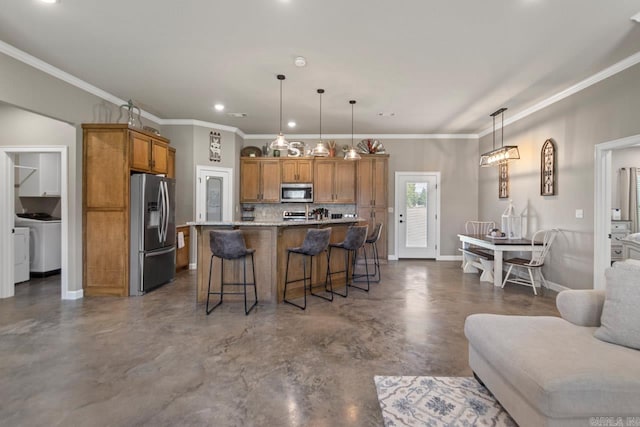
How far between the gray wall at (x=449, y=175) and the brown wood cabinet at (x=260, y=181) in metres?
2.62

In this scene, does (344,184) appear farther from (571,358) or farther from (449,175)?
(571,358)

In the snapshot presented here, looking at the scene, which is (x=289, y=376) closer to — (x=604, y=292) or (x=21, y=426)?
(x=21, y=426)

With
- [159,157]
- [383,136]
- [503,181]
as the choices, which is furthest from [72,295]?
[503,181]

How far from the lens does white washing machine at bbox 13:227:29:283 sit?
15.3ft

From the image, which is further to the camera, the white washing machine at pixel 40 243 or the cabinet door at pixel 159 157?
the white washing machine at pixel 40 243

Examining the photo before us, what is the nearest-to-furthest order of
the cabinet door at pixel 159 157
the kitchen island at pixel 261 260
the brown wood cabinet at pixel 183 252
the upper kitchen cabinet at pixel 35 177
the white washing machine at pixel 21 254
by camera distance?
the kitchen island at pixel 261 260, the white washing machine at pixel 21 254, the cabinet door at pixel 159 157, the upper kitchen cabinet at pixel 35 177, the brown wood cabinet at pixel 183 252

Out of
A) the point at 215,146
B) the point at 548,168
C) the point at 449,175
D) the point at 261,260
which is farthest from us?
the point at 449,175

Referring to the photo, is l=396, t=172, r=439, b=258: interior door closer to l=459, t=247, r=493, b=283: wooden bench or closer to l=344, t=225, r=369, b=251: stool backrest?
l=459, t=247, r=493, b=283: wooden bench

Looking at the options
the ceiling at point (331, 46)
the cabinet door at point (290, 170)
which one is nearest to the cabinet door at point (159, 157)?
the ceiling at point (331, 46)

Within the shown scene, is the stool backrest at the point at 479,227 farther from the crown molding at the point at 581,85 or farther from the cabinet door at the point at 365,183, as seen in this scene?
the cabinet door at the point at 365,183

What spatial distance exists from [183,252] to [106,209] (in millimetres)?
1826

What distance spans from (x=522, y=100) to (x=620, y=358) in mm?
4416

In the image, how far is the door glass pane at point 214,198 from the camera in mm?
6195

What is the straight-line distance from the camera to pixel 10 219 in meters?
4.11
